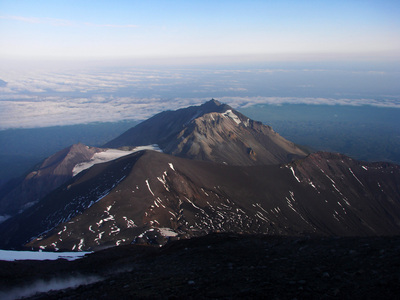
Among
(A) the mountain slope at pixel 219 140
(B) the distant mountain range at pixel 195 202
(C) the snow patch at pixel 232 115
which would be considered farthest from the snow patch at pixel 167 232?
(C) the snow patch at pixel 232 115

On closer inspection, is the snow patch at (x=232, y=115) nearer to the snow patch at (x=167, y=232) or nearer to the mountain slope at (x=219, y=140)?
the mountain slope at (x=219, y=140)

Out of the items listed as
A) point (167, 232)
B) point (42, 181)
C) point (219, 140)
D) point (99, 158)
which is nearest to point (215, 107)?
point (219, 140)

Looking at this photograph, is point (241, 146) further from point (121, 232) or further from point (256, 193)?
point (121, 232)

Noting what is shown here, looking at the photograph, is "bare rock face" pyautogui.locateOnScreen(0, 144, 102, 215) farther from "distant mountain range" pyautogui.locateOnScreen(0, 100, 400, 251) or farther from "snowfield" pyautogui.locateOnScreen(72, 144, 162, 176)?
"snowfield" pyautogui.locateOnScreen(72, 144, 162, 176)

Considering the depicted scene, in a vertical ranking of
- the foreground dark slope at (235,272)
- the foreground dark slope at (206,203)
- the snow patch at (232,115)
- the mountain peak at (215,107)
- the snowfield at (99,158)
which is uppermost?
the foreground dark slope at (235,272)

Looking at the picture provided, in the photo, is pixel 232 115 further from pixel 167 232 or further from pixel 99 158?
pixel 167 232

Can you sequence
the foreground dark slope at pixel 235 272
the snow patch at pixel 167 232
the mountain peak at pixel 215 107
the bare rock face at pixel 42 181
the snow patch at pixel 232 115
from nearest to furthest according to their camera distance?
the foreground dark slope at pixel 235 272
the snow patch at pixel 167 232
the bare rock face at pixel 42 181
the snow patch at pixel 232 115
the mountain peak at pixel 215 107

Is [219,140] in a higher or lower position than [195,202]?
lower
